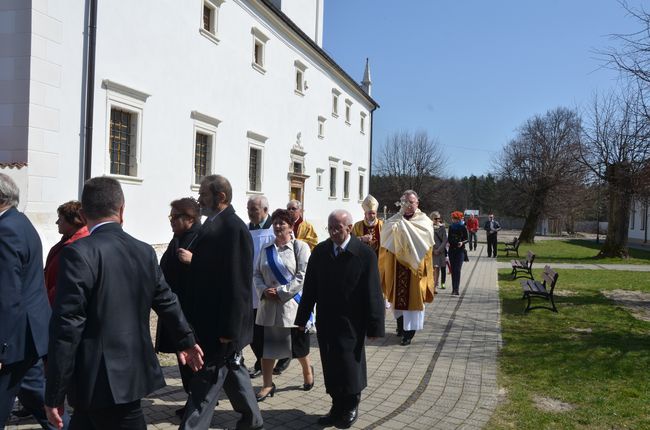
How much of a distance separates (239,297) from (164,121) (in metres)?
12.1

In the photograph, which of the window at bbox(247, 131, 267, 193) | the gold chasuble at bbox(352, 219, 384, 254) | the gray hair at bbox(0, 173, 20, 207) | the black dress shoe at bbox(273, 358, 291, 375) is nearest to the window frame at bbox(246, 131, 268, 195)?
the window at bbox(247, 131, 267, 193)

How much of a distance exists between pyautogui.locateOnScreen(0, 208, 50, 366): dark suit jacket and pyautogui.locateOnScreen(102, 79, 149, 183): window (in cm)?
971

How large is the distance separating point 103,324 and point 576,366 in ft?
20.3

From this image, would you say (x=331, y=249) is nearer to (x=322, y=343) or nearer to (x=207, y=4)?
(x=322, y=343)

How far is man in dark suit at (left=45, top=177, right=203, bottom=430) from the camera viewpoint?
103 inches

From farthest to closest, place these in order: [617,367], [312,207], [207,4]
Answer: [312,207] < [207,4] < [617,367]

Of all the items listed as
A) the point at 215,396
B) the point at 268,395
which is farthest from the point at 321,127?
the point at 215,396

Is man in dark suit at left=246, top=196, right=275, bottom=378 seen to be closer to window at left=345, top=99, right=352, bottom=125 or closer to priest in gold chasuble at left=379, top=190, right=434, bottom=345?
priest in gold chasuble at left=379, top=190, right=434, bottom=345

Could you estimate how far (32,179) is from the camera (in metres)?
10.7

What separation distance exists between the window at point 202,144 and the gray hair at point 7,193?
12.7 metres

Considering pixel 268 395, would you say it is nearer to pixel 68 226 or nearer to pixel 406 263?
pixel 68 226

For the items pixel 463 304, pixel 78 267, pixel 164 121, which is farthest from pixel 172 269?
pixel 164 121

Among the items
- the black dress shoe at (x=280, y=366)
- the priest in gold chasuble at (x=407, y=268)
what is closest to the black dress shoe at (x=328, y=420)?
the black dress shoe at (x=280, y=366)

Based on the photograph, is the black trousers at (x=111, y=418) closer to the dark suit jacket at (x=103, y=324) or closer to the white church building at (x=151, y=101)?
the dark suit jacket at (x=103, y=324)
